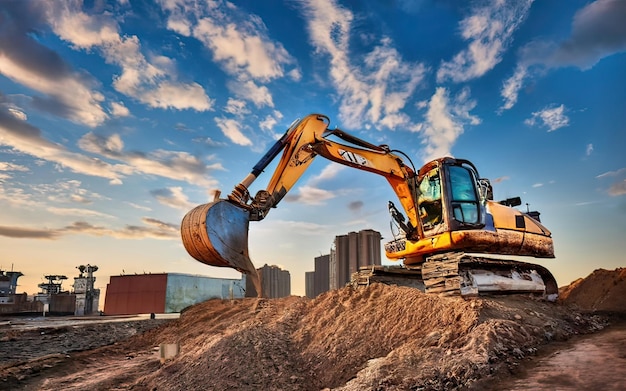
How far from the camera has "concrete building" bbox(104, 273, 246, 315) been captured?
20000 millimetres

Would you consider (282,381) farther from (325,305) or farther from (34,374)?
(34,374)

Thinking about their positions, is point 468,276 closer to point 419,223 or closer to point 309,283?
point 419,223

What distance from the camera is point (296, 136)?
924cm

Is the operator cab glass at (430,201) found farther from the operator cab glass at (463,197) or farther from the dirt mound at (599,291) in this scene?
the dirt mound at (599,291)

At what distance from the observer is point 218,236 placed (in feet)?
24.4

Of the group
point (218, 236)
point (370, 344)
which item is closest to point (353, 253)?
point (218, 236)

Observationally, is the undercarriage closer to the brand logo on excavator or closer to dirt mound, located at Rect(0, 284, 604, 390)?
A: dirt mound, located at Rect(0, 284, 604, 390)

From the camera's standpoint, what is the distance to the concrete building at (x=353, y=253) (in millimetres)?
16172

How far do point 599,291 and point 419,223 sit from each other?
8.18 m

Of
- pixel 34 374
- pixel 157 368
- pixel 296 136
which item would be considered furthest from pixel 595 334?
pixel 34 374

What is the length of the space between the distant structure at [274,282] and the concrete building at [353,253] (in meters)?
4.57

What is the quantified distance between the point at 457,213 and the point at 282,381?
4963 mm

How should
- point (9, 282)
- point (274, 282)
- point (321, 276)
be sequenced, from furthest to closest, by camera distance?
1. point (9, 282)
2. point (274, 282)
3. point (321, 276)

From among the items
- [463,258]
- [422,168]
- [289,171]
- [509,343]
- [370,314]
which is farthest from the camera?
[422,168]
